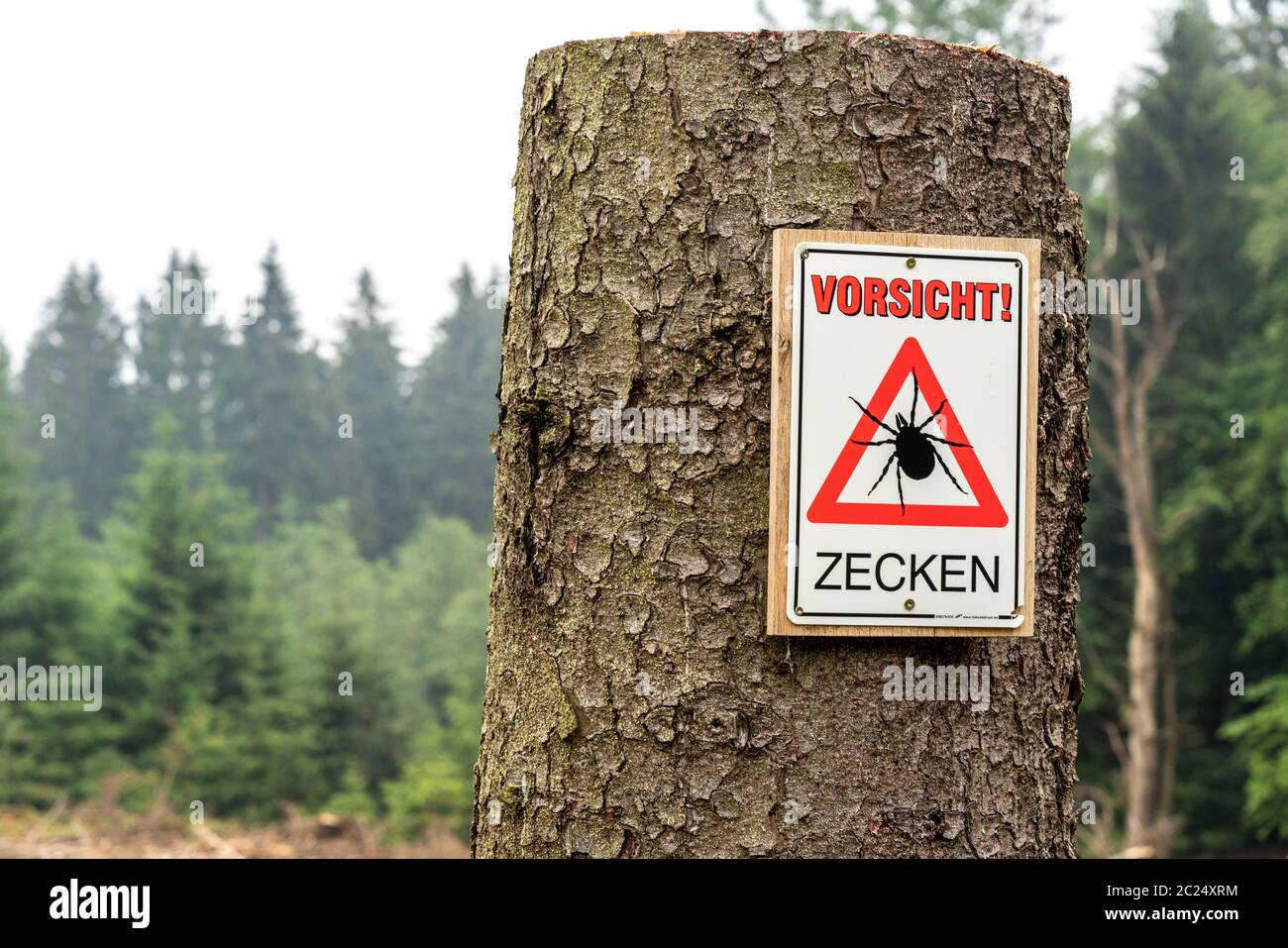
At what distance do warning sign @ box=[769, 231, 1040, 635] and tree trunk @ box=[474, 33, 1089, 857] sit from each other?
4cm

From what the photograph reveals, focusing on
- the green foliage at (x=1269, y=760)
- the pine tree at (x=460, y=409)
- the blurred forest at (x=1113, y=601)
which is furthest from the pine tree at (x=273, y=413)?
the green foliage at (x=1269, y=760)

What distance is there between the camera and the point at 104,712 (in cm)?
2809

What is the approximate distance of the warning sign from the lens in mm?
1770

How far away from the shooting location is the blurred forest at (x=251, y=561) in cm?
2661

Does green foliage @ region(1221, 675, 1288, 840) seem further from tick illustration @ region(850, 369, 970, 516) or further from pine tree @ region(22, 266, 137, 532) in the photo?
A: pine tree @ region(22, 266, 137, 532)

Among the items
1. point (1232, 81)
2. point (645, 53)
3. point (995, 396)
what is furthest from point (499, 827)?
point (1232, 81)

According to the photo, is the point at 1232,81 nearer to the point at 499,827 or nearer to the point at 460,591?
the point at 499,827

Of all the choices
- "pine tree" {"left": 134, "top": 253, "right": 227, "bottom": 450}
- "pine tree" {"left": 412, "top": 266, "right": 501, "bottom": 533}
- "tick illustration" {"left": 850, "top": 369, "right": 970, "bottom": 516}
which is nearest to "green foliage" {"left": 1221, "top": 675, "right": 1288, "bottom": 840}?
"tick illustration" {"left": 850, "top": 369, "right": 970, "bottom": 516}

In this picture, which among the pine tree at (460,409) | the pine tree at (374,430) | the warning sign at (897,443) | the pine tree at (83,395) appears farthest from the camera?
the pine tree at (83,395)

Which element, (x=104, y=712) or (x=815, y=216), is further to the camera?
(x=104, y=712)

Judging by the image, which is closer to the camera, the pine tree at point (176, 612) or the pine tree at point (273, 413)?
the pine tree at point (176, 612)

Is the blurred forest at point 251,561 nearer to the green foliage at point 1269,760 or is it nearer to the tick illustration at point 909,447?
the tick illustration at point 909,447
